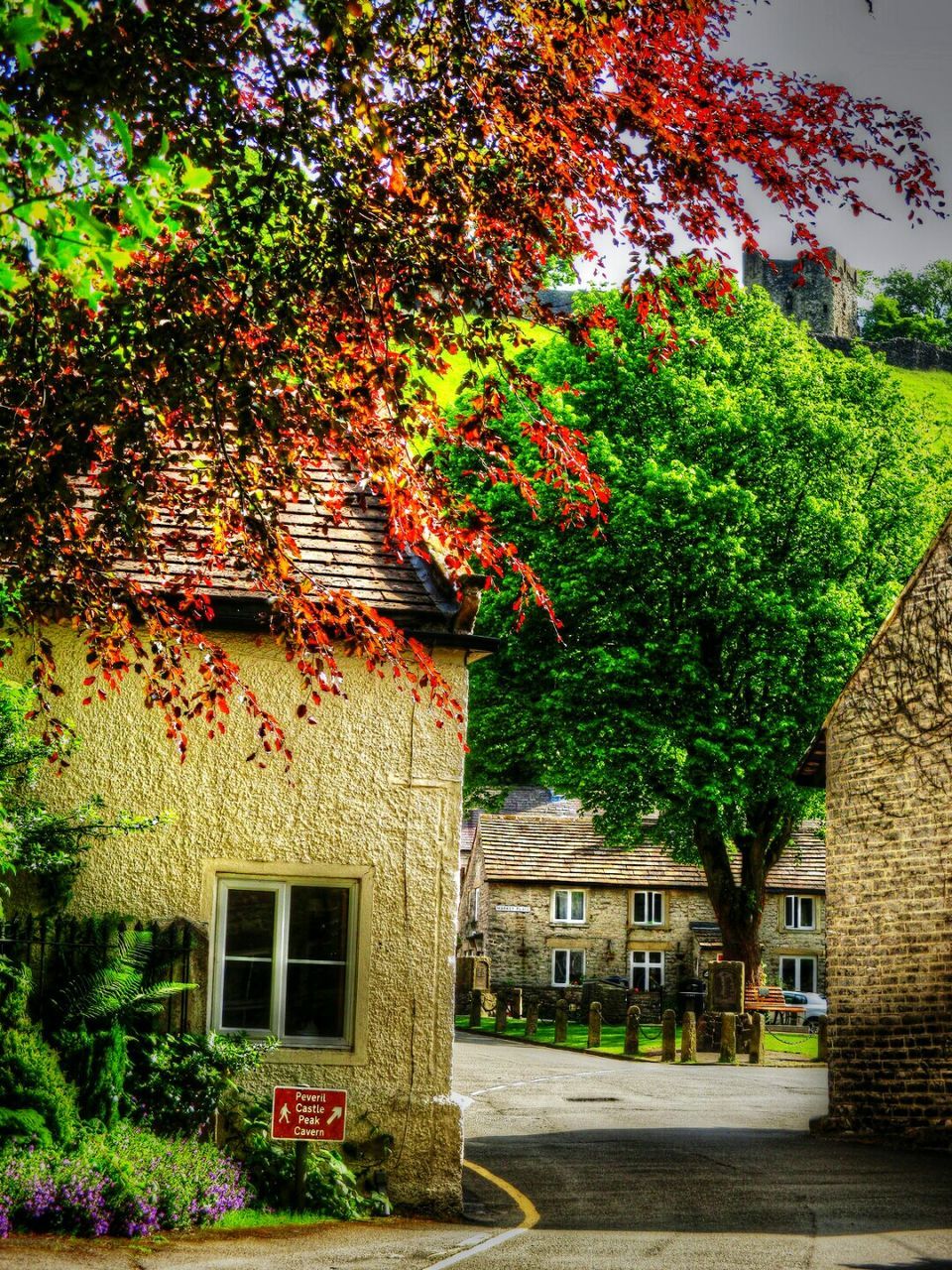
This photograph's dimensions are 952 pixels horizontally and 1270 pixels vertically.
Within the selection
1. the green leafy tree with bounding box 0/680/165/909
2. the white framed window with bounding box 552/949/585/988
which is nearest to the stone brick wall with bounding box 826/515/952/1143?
the green leafy tree with bounding box 0/680/165/909

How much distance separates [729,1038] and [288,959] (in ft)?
61.6

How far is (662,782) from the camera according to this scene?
91.9 feet

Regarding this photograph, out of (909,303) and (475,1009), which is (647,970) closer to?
(475,1009)

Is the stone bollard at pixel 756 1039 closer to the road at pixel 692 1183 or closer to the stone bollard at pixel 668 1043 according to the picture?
the stone bollard at pixel 668 1043

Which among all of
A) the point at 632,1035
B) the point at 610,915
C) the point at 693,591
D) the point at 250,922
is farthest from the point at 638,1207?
the point at 610,915

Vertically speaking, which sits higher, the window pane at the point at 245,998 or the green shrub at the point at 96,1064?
the window pane at the point at 245,998

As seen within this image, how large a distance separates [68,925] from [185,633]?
12.8ft

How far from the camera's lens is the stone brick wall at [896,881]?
1666cm

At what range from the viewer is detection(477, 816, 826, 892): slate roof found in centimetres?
4719

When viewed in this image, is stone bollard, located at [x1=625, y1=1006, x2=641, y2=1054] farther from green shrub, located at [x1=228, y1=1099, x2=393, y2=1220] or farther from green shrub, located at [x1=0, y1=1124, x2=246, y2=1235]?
green shrub, located at [x1=0, y1=1124, x2=246, y2=1235]

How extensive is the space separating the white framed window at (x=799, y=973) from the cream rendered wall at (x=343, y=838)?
131 ft

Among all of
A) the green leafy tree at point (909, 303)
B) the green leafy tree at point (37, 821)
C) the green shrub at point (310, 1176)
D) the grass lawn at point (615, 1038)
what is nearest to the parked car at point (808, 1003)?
the grass lawn at point (615, 1038)

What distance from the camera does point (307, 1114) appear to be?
387 inches

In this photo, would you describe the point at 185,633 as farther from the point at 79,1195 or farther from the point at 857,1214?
the point at 857,1214
